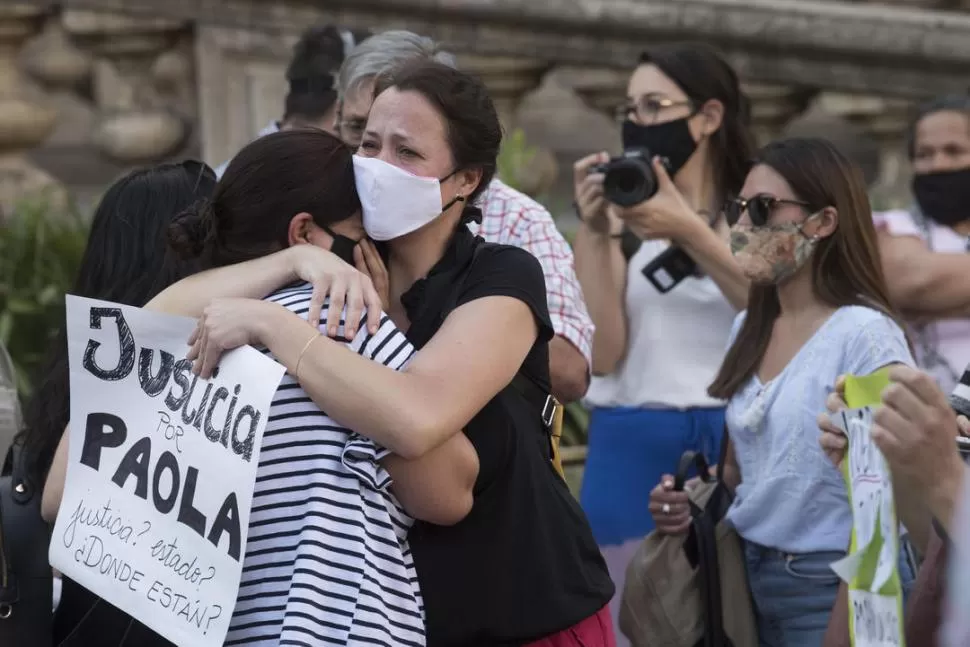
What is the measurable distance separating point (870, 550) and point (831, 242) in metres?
1.30

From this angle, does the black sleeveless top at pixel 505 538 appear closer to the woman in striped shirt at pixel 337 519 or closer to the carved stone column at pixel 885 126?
the woman in striped shirt at pixel 337 519

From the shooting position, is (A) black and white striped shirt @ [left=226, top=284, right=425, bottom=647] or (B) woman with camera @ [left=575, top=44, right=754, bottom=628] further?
(B) woman with camera @ [left=575, top=44, right=754, bottom=628]

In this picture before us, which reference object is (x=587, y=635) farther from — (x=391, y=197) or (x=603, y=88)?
(x=603, y=88)

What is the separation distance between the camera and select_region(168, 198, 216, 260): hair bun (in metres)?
3.12

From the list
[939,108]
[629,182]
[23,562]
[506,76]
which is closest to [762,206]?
[629,182]

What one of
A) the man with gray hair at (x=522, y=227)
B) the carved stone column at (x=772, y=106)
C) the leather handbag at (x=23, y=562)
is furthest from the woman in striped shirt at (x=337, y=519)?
the carved stone column at (x=772, y=106)

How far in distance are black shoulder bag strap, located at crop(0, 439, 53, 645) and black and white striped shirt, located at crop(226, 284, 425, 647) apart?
61 cm

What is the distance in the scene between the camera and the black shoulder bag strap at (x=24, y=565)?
3.31 metres

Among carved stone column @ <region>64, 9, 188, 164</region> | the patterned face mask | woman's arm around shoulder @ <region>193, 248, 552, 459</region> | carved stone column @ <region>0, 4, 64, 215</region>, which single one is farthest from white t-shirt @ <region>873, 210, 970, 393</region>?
carved stone column @ <region>0, 4, 64, 215</region>

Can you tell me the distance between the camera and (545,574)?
2971 millimetres

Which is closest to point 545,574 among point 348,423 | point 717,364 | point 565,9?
point 348,423

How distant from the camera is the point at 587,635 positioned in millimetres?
3062

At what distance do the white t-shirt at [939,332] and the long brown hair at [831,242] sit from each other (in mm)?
673

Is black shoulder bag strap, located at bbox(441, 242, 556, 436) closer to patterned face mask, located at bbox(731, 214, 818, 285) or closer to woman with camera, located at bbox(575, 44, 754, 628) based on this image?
patterned face mask, located at bbox(731, 214, 818, 285)
